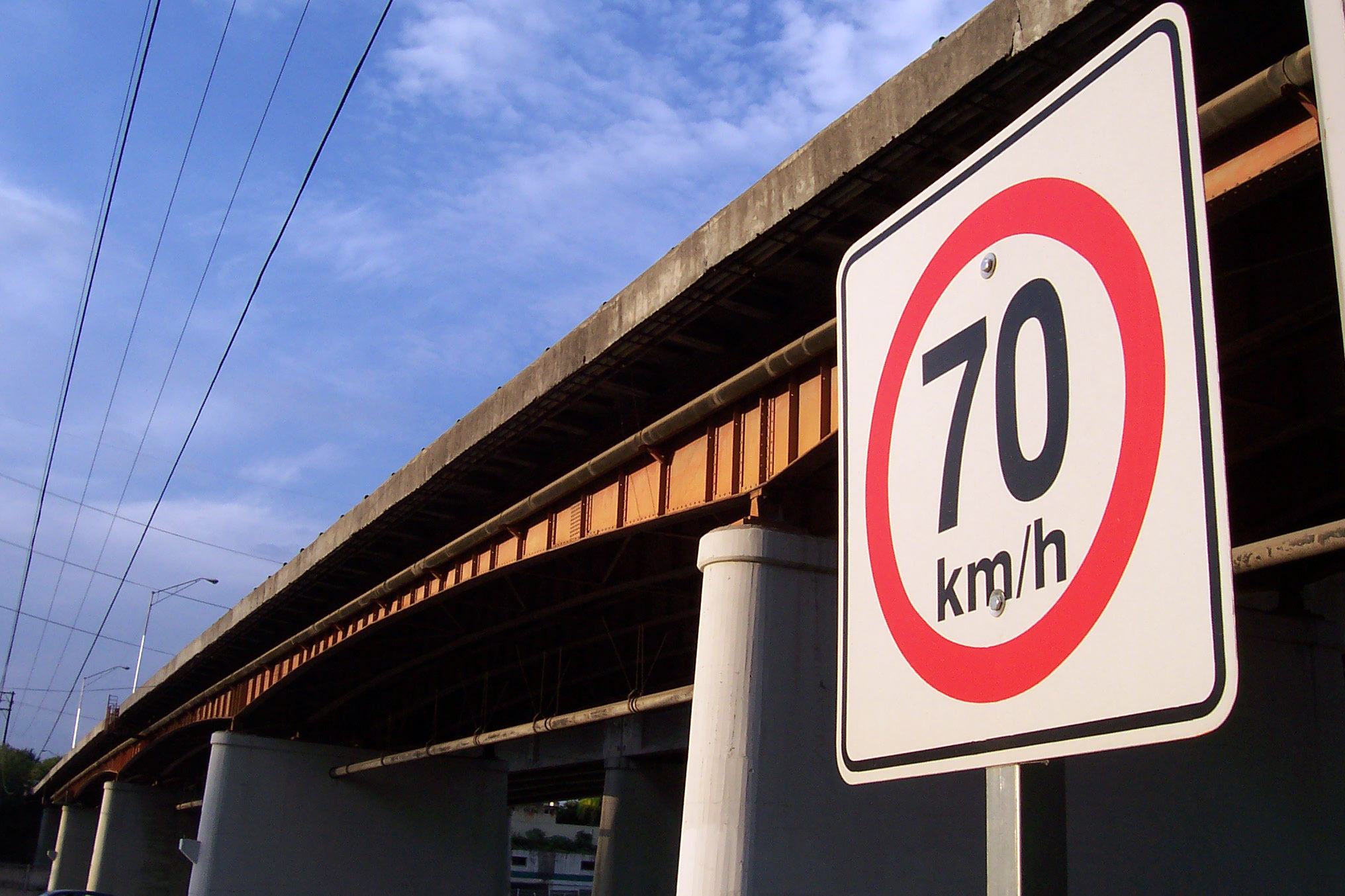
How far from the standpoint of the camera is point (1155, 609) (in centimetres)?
139

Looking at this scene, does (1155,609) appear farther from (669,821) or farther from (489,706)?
(669,821)

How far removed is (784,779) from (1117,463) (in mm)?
9613

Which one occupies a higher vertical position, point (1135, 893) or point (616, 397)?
point (616, 397)

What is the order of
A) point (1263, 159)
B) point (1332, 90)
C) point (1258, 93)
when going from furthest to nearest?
point (1263, 159)
point (1258, 93)
point (1332, 90)

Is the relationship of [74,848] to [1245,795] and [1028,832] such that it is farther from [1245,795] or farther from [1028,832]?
[1028,832]

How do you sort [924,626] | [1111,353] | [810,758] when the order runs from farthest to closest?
[810,758]
[924,626]
[1111,353]

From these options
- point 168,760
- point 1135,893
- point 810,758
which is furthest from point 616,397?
point 168,760

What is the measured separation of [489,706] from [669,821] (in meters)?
8.17

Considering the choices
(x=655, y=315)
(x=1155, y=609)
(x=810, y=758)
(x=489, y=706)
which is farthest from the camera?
(x=489, y=706)

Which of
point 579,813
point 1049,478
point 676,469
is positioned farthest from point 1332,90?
point 579,813

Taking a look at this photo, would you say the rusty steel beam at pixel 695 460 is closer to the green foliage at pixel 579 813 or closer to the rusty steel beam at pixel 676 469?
the rusty steel beam at pixel 676 469

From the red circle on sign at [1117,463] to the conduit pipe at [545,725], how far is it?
14085mm

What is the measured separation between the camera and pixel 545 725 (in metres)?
21.6

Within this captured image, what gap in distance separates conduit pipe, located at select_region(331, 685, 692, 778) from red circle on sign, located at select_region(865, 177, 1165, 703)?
46.2ft
